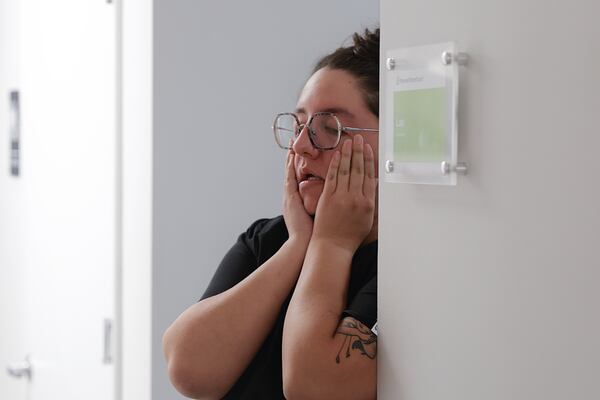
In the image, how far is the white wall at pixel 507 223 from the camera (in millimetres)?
689

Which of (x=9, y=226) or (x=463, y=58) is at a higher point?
(x=463, y=58)

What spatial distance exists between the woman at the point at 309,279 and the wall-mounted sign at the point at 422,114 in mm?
248

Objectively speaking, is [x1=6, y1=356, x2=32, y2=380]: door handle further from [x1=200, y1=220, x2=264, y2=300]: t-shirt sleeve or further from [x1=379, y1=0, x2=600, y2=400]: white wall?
[x1=379, y1=0, x2=600, y2=400]: white wall

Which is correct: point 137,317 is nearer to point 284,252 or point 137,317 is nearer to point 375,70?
point 284,252

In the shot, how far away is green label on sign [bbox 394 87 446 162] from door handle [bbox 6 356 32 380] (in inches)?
78.0

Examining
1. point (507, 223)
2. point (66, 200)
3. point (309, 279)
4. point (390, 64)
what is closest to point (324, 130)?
point (309, 279)

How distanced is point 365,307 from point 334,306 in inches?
1.9

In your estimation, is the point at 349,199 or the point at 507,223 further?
the point at 349,199

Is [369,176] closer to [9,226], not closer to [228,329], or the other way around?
[228,329]

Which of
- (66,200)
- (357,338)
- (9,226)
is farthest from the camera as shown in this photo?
(9,226)

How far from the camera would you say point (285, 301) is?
121 centimetres

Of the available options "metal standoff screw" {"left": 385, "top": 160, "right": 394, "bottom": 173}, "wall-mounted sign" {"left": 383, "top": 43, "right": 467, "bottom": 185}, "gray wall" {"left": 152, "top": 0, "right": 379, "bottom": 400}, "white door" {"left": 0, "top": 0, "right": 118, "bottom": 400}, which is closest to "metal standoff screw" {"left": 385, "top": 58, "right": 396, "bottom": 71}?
"wall-mounted sign" {"left": 383, "top": 43, "right": 467, "bottom": 185}

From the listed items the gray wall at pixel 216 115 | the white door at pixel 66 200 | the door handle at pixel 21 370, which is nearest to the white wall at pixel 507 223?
the gray wall at pixel 216 115

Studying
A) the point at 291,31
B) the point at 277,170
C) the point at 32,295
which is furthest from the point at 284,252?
the point at 32,295
